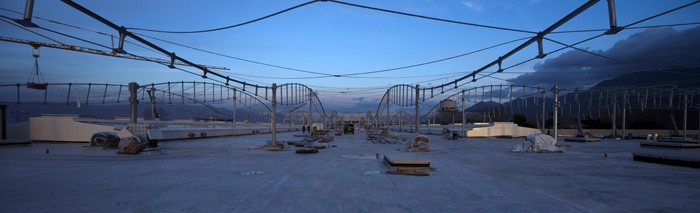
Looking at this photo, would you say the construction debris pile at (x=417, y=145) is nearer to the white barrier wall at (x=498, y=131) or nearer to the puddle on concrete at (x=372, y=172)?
the puddle on concrete at (x=372, y=172)

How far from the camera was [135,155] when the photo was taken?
68.3 feet

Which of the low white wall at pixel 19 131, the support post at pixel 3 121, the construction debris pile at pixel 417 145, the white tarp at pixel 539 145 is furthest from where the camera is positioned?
the low white wall at pixel 19 131

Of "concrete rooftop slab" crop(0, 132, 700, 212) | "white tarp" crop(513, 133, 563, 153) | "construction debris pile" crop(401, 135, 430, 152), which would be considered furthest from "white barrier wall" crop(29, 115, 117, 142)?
"white tarp" crop(513, 133, 563, 153)

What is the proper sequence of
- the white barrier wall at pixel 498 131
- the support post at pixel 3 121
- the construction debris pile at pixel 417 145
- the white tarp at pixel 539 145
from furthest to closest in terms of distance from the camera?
the white barrier wall at pixel 498 131, the support post at pixel 3 121, the construction debris pile at pixel 417 145, the white tarp at pixel 539 145

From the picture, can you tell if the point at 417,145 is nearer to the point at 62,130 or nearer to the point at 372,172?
the point at 372,172

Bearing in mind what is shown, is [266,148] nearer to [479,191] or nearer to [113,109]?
[479,191]

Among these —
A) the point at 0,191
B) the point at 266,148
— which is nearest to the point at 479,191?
the point at 0,191

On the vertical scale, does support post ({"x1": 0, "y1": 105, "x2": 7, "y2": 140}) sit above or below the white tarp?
above

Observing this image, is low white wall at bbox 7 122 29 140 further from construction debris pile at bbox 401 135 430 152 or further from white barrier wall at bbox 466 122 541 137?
white barrier wall at bbox 466 122 541 137

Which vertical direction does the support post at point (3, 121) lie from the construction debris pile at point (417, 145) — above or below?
above

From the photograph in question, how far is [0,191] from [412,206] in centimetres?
976

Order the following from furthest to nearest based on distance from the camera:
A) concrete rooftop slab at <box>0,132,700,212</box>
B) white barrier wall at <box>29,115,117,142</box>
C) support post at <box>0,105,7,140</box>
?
white barrier wall at <box>29,115,117,142</box> < support post at <box>0,105,7,140</box> < concrete rooftop slab at <box>0,132,700,212</box>

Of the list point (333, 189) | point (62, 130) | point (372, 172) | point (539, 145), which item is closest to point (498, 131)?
point (539, 145)

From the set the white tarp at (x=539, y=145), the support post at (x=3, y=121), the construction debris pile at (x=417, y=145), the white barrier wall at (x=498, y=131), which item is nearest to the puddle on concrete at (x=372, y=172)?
the construction debris pile at (x=417, y=145)
